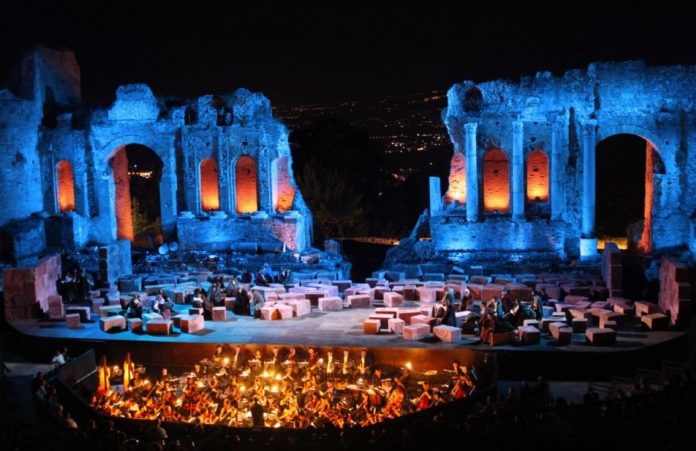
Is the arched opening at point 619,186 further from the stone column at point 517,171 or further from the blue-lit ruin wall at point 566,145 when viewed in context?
the stone column at point 517,171

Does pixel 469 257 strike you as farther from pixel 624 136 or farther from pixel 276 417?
pixel 624 136

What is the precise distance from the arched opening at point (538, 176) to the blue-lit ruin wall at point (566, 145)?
371 mm

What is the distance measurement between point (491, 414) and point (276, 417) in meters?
4.02

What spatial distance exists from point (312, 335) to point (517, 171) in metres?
12.7

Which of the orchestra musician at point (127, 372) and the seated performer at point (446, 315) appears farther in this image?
the seated performer at point (446, 315)

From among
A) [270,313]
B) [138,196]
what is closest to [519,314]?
[270,313]

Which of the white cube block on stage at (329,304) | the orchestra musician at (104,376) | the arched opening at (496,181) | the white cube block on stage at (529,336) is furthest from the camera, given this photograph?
the arched opening at (496,181)

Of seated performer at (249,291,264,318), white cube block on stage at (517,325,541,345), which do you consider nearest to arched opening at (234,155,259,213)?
seated performer at (249,291,264,318)

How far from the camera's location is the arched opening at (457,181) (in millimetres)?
28281

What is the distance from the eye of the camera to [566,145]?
26.4 m

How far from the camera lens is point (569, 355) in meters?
14.9

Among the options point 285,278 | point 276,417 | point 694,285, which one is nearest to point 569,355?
point 694,285

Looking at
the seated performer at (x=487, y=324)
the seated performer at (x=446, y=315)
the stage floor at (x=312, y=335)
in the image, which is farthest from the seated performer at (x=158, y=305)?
the seated performer at (x=487, y=324)

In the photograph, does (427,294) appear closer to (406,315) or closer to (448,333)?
(406,315)
